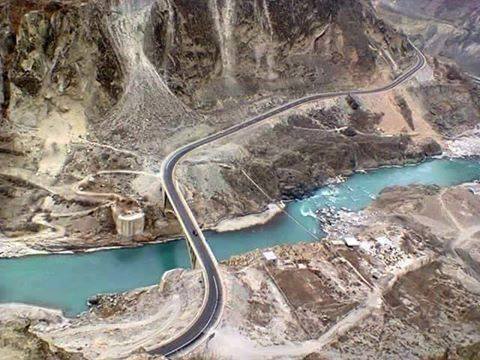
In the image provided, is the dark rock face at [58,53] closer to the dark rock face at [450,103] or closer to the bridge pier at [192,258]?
the bridge pier at [192,258]

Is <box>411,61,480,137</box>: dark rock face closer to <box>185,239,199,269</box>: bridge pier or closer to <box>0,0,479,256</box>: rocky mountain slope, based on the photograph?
<box>0,0,479,256</box>: rocky mountain slope

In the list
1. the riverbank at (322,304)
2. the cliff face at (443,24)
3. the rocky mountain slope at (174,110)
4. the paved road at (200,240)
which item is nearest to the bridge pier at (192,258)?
the paved road at (200,240)

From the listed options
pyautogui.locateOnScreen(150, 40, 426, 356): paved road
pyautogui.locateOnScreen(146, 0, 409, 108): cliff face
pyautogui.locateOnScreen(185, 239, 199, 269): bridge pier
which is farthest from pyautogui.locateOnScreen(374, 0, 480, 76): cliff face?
pyautogui.locateOnScreen(185, 239, 199, 269): bridge pier

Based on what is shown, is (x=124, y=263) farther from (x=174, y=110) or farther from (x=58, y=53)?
(x=58, y=53)

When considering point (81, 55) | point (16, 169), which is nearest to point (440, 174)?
point (81, 55)

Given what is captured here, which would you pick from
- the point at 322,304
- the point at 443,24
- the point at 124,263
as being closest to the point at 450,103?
the point at 443,24

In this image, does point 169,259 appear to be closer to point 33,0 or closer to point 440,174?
point 33,0

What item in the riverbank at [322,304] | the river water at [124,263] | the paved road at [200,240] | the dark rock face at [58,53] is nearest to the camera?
the paved road at [200,240]
